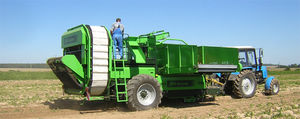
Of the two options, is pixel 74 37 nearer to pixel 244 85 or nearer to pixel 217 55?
pixel 217 55

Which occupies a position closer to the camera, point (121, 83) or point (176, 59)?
point (121, 83)

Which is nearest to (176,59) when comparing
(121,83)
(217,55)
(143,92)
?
(217,55)

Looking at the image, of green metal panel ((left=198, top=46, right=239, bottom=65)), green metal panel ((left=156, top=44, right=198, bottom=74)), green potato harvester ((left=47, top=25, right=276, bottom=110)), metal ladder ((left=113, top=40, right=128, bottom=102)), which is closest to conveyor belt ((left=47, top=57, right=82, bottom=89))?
green potato harvester ((left=47, top=25, right=276, bottom=110))

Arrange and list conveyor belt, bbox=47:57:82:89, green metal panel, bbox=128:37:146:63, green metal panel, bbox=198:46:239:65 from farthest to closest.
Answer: green metal panel, bbox=198:46:239:65, green metal panel, bbox=128:37:146:63, conveyor belt, bbox=47:57:82:89

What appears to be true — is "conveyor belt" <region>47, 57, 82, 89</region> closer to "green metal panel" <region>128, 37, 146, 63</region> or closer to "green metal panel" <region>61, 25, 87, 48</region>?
"green metal panel" <region>61, 25, 87, 48</region>

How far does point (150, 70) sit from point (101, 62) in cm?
202

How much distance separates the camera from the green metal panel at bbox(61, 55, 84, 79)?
30.3ft

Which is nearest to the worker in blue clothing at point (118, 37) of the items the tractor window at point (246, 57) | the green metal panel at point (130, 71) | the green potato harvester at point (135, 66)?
the green potato harvester at point (135, 66)

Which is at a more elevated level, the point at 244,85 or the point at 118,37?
the point at 118,37

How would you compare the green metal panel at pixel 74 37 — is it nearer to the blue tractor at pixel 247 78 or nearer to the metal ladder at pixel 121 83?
the metal ladder at pixel 121 83

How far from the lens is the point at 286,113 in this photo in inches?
333

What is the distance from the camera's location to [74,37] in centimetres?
1003

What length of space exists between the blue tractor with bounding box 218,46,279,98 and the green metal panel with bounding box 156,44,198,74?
158 inches

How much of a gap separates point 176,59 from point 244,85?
5.07 m
